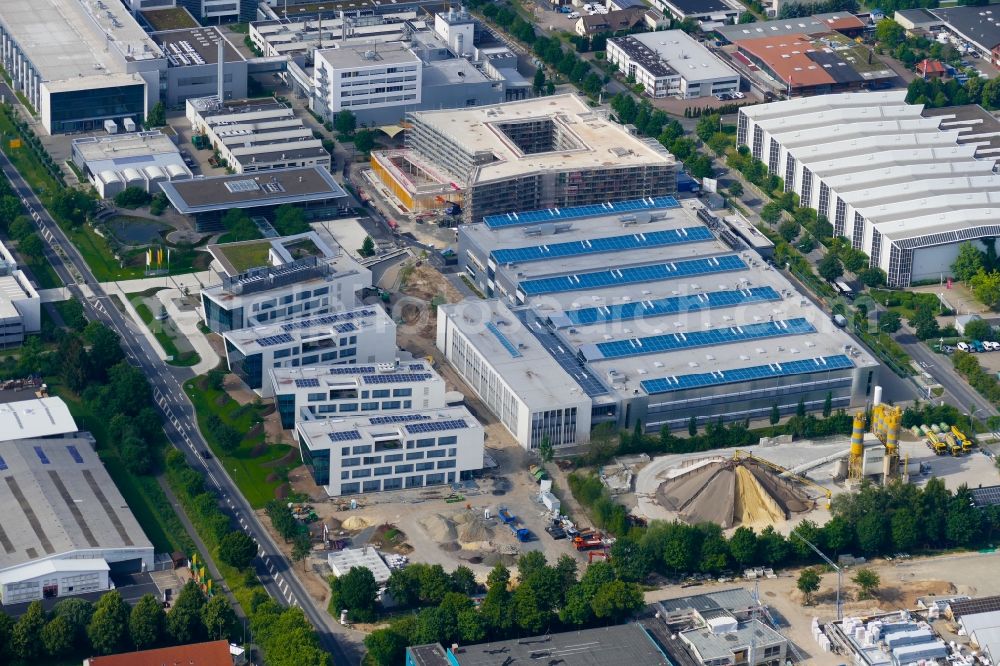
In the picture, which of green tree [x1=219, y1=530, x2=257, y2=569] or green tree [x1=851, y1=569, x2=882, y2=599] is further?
green tree [x1=851, y1=569, x2=882, y2=599]

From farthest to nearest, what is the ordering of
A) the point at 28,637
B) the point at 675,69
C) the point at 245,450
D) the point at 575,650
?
1. the point at 675,69
2. the point at 245,450
3. the point at 575,650
4. the point at 28,637

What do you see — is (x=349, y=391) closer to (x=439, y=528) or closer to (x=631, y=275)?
(x=439, y=528)

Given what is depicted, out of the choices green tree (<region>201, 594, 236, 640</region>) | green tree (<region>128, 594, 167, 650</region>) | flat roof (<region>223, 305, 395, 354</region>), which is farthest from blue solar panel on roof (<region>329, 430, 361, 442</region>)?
green tree (<region>128, 594, 167, 650</region>)

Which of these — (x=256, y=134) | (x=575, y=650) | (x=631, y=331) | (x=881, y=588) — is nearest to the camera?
(x=575, y=650)

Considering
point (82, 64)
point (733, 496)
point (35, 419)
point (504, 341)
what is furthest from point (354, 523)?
point (82, 64)

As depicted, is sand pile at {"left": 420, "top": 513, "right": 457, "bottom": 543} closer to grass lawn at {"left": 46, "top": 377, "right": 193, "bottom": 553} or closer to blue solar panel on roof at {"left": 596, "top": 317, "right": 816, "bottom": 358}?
grass lawn at {"left": 46, "top": 377, "right": 193, "bottom": 553}

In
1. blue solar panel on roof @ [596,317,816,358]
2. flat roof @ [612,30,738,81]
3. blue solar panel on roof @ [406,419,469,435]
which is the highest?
→ flat roof @ [612,30,738,81]

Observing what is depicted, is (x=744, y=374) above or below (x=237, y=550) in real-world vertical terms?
above
